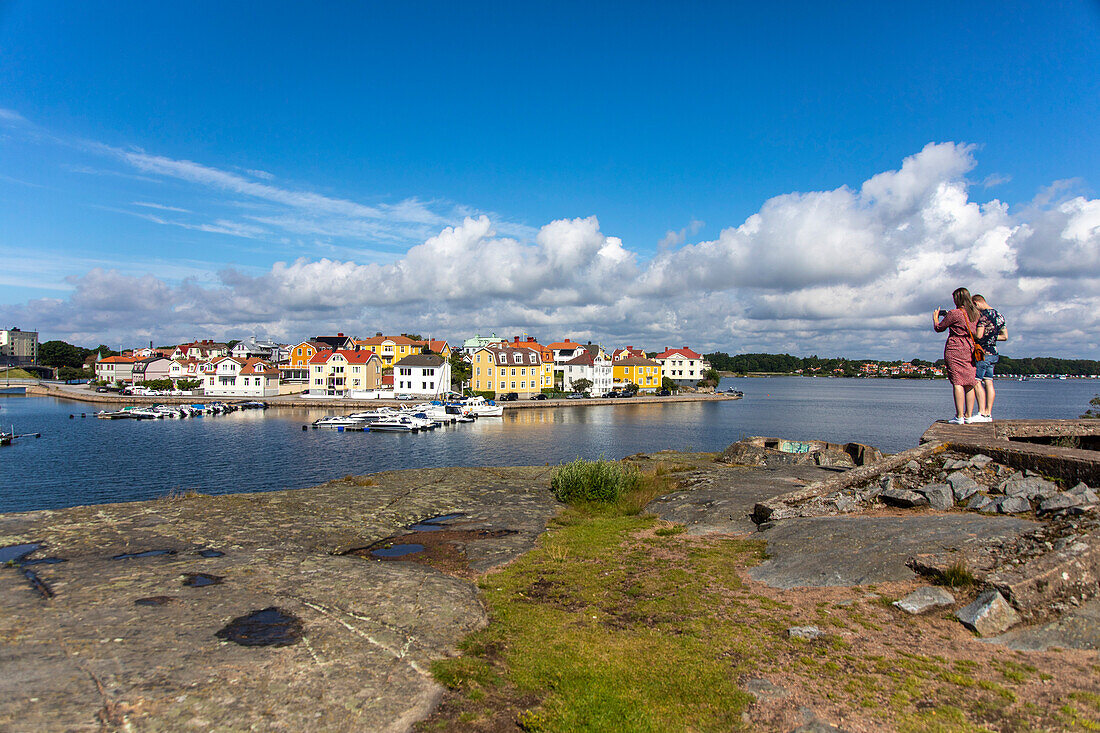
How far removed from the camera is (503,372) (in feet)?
326

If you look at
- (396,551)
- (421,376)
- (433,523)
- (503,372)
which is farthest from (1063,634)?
(421,376)

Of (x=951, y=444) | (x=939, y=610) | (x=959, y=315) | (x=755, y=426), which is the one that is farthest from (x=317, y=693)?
(x=755, y=426)

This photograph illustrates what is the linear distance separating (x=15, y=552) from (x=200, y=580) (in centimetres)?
391

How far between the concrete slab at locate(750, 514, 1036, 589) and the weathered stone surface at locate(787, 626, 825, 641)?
1.57 metres

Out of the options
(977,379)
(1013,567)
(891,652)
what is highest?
(977,379)

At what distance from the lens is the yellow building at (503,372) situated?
325 ft

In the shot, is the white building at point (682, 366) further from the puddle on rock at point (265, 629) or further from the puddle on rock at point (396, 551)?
the puddle on rock at point (265, 629)

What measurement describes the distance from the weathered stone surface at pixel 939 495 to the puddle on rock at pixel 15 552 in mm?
15811

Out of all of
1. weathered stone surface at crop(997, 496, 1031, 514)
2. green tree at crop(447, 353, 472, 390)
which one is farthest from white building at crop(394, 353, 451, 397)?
Answer: weathered stone surface at crop(997, 496, 1031, 514)

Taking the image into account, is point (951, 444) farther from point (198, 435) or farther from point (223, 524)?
point (198, 435)

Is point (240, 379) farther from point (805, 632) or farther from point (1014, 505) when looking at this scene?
point (1014, 505)

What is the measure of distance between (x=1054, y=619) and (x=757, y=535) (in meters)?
5.38

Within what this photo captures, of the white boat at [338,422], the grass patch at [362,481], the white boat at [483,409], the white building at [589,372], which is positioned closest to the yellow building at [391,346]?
the white building at [589,372]

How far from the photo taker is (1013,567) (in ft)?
23.6
